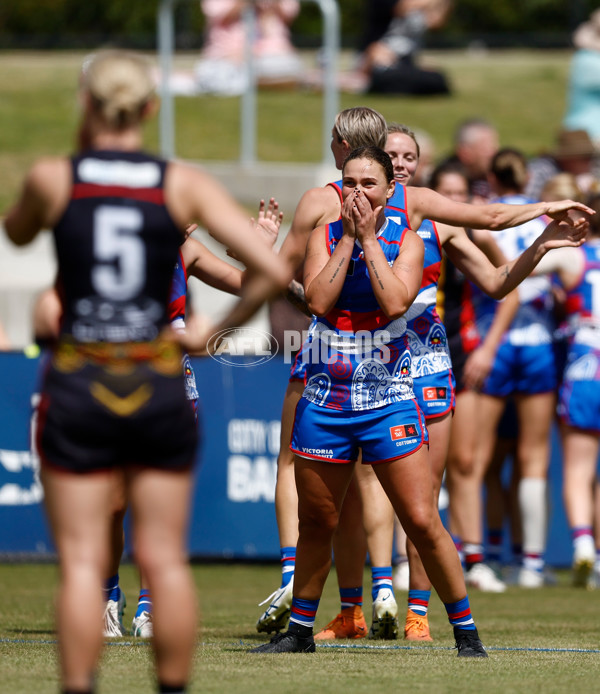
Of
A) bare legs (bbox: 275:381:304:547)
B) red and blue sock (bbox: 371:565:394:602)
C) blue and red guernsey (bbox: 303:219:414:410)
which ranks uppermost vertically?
blue and red guernsey (bbox: 303:219:414:410)

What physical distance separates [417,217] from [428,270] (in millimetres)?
Answer: 659

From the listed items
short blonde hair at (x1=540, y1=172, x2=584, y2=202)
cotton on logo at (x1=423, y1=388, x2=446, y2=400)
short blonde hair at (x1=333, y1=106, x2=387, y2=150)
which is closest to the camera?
short blonde hair at (x1=333, y1=106, x2=387, y2=150)

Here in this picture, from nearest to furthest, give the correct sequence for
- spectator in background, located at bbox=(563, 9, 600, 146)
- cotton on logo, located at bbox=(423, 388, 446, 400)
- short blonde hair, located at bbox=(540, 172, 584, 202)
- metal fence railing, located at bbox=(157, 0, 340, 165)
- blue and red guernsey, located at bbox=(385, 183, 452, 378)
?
blue and red guernsey, located at bbox=(385, 183, 452, 378), cotton on logo, located at bbox=(423, 388, 446, 400), short blonde hair, located at bbox=(540, 172, 584, 202), spectator in background, located at bbox=(563, 9, 600, 146), metal fence railing, located at bbox=(157, 0, 340, 165)

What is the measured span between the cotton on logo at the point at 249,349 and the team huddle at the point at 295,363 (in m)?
1.56

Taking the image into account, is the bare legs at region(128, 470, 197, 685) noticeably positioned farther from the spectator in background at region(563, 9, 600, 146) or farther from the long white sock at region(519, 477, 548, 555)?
the spectator in background at region(563, 9, 600, 146)

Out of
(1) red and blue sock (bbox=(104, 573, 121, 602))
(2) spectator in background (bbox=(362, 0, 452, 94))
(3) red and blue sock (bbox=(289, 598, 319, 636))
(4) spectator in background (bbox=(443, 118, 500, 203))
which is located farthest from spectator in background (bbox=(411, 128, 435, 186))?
(2) spectator in background (bbox=(362, 0, 452, 94))

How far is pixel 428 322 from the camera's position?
5930 mm

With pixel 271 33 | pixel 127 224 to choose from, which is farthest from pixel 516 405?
pixel 271 33

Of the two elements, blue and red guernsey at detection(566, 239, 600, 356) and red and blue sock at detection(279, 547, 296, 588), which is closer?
red and blue sock at detection(279, 547, 296, 588)

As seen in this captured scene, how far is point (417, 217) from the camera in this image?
524cm

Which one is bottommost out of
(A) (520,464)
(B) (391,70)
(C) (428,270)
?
(A) (520,464)

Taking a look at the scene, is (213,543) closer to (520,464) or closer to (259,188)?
(520,464)

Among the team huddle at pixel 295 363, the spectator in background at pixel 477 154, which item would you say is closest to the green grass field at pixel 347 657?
the team huddle at pixel 295 363

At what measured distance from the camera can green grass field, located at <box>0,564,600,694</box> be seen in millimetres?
4453
